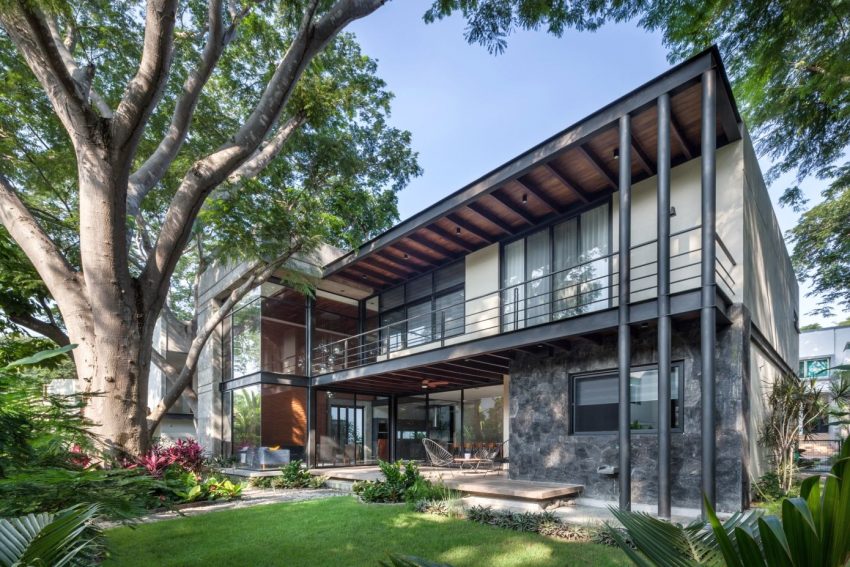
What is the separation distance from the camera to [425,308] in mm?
13219

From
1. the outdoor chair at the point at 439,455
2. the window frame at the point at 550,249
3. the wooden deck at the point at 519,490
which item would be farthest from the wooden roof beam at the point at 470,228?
the wooden deck at the point at 519,490

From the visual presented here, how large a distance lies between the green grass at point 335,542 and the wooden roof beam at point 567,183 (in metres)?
5.76

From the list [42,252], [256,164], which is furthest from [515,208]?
[42,252]

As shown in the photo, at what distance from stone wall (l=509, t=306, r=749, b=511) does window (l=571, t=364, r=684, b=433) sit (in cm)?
13

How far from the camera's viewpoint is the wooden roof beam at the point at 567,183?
8188mm

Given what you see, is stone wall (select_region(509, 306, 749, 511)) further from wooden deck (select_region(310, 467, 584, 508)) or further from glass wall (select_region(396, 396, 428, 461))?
glass wall (select_region(396, 396, 428, 461))

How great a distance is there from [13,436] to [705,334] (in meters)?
6.53

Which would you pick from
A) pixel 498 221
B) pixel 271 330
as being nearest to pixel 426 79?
pixel 498 221

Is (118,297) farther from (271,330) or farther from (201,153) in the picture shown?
(271,330)

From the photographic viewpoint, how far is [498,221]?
10.2 metres

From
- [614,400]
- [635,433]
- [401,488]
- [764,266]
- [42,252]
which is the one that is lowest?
[401,488]

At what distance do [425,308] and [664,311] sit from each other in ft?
25.4

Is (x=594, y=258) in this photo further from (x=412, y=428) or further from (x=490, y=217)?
(x=412, y=428)

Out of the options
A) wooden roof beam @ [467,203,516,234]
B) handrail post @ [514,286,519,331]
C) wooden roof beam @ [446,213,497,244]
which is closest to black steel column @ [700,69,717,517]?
handrail post @ [514,286,519,331]
